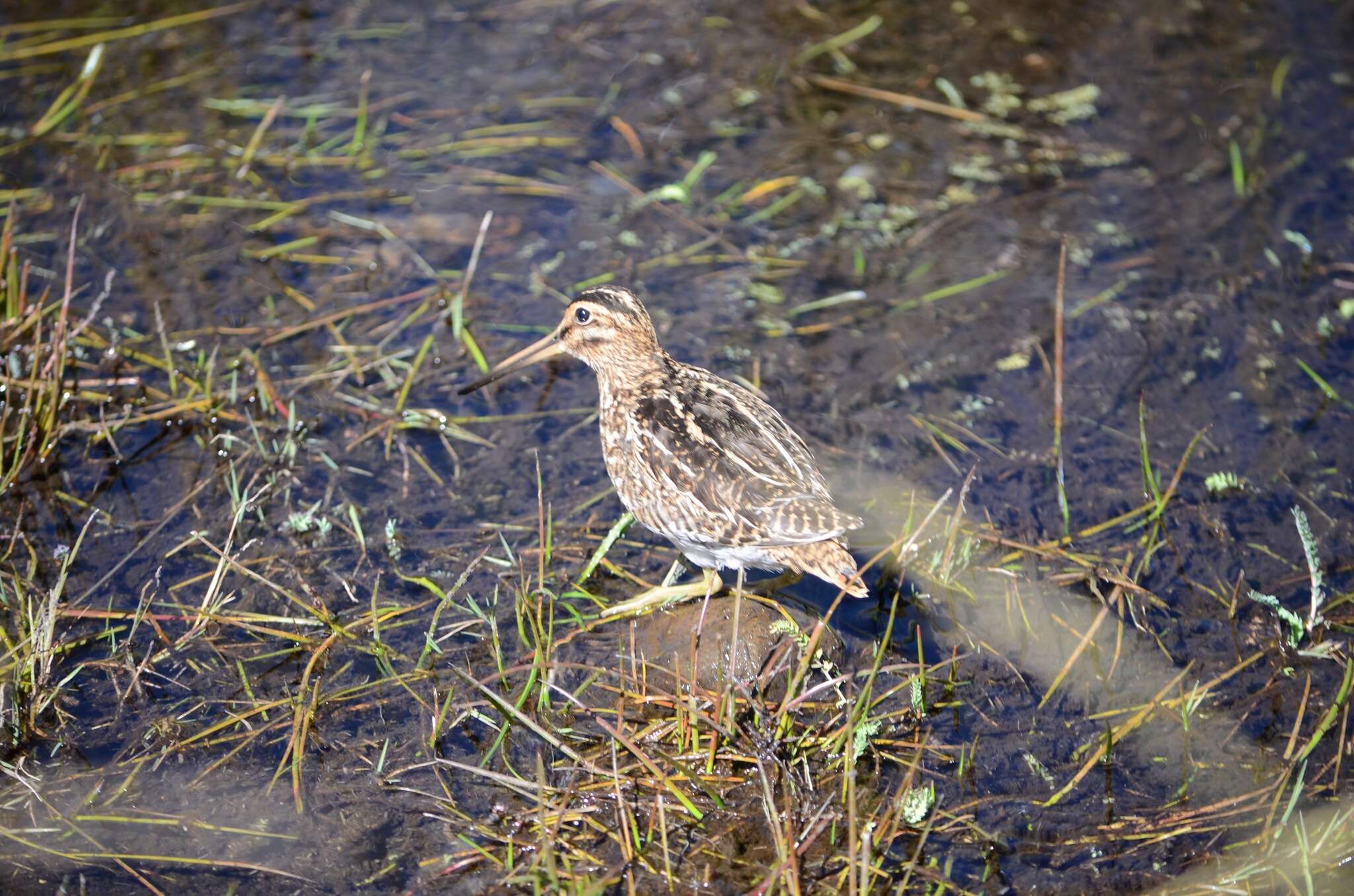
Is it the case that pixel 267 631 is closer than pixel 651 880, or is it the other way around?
pixel 651 880

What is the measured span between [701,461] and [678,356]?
1.38m

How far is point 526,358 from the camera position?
4750 millimetres

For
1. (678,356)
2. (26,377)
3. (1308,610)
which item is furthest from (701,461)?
(26,377)

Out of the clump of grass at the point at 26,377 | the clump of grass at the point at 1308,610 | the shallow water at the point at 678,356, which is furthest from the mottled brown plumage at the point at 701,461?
the clump of grass at the point at 26,377

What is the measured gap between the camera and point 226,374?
4.98 metres

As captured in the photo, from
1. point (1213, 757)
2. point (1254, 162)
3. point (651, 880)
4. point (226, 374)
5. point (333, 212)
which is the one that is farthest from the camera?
point (1254, 162)

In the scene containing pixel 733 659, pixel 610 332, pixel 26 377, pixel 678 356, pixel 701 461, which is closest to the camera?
pixel 733 659

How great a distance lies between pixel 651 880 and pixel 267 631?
4.76 ft

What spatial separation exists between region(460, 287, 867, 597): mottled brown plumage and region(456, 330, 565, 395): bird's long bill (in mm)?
124

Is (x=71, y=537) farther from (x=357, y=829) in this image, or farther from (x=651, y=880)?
(x=651, y=880)

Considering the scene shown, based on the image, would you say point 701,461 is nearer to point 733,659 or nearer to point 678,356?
point 733,659

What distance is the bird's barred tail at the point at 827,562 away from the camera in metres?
3.87

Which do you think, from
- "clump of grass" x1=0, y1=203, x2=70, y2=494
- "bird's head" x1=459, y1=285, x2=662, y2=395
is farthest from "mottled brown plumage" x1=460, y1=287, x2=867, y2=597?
"clump of grass" x1=0, y1=203, x2=70, y2=494

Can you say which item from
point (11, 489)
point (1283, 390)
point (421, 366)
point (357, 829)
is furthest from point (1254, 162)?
point (11, 489)
